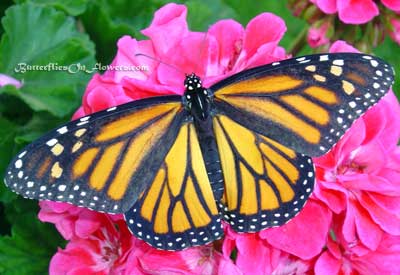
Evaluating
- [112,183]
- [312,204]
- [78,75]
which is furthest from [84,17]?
[312,204]

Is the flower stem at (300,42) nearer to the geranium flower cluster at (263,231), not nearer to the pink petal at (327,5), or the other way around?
the pink petal at (327,5)

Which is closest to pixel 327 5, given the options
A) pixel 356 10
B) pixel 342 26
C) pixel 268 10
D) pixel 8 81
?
pixel 356 10

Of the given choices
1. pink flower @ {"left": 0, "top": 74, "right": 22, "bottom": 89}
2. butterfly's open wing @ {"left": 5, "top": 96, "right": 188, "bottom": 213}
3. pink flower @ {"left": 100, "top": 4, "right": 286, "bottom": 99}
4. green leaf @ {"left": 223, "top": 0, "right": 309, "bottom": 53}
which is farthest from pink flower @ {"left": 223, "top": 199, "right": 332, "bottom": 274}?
green leaf @ {"left": 223, "top": 0, "right": 309, "bottom": 53}

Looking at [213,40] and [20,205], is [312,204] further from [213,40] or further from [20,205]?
[20,205]

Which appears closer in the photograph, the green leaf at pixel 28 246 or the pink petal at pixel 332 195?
the pink petal at pixel 332 195

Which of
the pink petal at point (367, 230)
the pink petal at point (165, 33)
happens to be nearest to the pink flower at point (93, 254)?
the pink petal at point (165, 33)

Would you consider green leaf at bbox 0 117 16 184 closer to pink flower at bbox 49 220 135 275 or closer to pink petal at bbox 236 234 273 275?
pink flower at bbox 49 220 135 275

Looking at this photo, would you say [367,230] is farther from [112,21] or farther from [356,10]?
[112,21]
